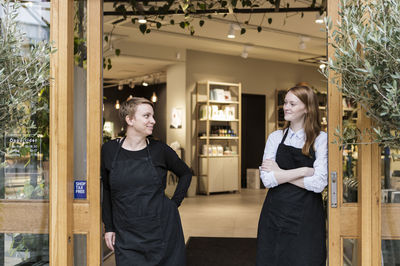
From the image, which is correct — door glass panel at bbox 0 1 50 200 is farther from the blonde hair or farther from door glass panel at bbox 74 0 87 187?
the blonde hair

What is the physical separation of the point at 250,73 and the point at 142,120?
32.6 ft

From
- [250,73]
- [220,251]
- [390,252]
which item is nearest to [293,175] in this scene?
[390,252]

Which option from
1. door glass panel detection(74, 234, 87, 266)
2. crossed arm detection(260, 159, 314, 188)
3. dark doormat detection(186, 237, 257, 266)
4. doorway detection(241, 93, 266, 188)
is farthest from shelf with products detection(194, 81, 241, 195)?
crossed arm detection(260, 159, 314, 188)

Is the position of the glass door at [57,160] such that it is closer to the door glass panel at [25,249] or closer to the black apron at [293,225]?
the door glass panel at [25,249]

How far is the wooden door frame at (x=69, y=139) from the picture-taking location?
2920mm

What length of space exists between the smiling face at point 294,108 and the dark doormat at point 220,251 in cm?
286

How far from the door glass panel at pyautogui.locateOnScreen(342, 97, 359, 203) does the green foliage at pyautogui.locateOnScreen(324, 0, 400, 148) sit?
0.42 m

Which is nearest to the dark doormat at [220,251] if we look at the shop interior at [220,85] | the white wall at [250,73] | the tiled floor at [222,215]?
the tiled floor at [222,215]

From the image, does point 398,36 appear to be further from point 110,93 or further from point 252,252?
point 110,93

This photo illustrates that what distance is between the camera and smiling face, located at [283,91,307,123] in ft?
9.37

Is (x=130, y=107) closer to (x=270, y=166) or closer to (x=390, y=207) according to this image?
(x=270, y=166)

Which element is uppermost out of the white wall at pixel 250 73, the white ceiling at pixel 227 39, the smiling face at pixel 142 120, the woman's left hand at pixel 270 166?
the white ceiling at pixel 227 39

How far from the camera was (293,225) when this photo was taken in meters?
2.83

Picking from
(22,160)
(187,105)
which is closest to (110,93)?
(187,105)
